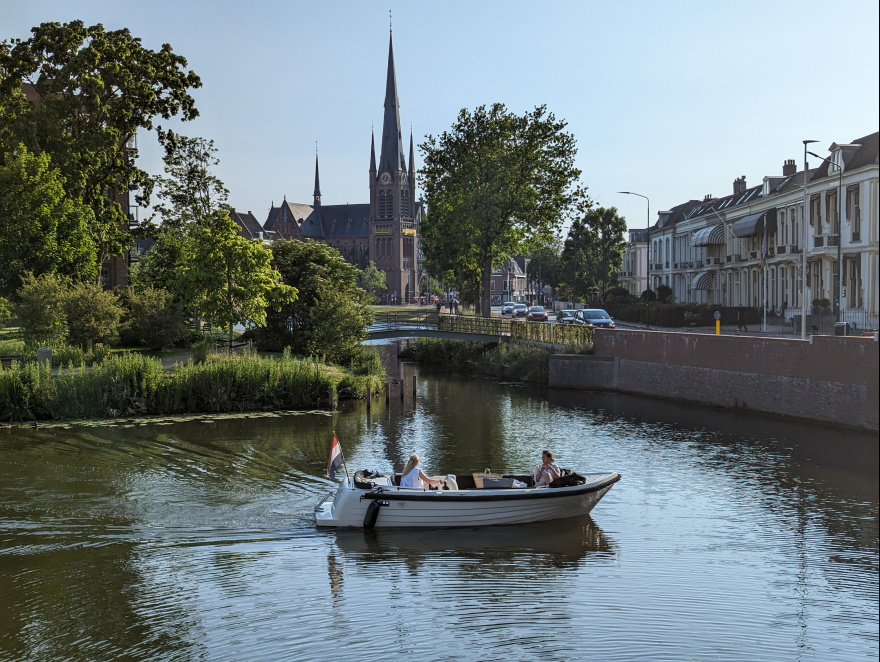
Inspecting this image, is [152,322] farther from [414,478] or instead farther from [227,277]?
[414,478]

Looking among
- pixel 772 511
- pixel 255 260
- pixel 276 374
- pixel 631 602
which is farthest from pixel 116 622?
pixel 255 260

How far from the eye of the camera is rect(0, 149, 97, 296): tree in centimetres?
4262

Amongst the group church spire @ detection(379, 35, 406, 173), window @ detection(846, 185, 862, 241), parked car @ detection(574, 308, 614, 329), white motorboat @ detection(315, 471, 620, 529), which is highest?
church spire @ detection(379, 35, 406, 173)

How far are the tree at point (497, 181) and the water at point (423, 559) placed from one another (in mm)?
33508

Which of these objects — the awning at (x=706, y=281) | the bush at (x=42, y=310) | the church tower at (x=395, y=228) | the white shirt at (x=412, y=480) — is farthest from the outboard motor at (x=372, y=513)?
the church tower at (x=395, y=228)

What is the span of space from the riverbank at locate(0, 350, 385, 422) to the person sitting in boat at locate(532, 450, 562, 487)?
17335 millimetres

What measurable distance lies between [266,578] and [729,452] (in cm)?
1719

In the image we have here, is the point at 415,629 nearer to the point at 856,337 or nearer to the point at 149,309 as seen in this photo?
the point at 856,337

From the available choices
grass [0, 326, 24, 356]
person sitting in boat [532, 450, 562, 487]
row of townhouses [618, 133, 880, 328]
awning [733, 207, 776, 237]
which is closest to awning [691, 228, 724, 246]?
row of townhouses [618, 133, 880, 328]

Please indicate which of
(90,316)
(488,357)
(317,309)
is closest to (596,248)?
(488,357)

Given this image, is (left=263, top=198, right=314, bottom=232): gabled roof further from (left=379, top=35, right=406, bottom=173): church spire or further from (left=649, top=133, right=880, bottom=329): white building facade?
(left=649, top=133, right=880, bottom=329): white building facade

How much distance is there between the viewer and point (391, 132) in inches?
6181

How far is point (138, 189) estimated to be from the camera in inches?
1916

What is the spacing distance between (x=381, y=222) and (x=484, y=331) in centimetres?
12734
